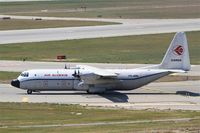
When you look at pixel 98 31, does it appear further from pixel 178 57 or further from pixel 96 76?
pixel 96 76

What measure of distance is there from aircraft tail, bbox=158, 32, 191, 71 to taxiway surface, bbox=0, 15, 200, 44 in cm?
5276

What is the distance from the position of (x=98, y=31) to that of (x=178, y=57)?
219ft

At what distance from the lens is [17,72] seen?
79.9m

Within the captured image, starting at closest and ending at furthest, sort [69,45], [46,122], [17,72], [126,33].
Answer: [46,122], [17,72], [69,45], [126,33]

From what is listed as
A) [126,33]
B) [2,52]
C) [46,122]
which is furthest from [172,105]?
[126,33]

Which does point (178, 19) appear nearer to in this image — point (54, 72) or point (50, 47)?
point (50, 47)

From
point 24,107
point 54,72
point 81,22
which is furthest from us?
point 81,22

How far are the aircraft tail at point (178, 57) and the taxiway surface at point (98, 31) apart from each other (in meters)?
52.8

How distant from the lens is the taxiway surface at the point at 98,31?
403 ft

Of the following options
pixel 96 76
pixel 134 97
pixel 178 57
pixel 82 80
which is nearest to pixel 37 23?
pixel 82 80

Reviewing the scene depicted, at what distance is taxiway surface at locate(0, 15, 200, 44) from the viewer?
4833 inches

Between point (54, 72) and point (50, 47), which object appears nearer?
point (54, 72)

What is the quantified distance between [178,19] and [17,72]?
287ft

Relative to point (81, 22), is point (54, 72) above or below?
below
